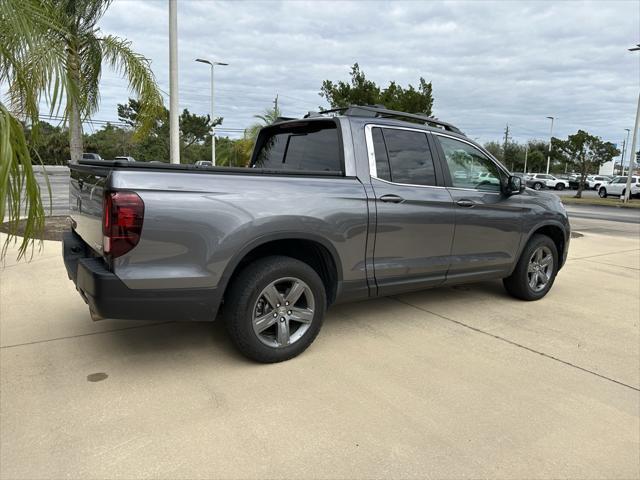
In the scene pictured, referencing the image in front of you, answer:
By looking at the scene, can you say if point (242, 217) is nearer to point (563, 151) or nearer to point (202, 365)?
point (202, 365)

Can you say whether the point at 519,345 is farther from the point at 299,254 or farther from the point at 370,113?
the point at 370,113

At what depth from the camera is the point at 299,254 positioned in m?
3.84

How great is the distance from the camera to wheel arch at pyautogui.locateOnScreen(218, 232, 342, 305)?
3287 mm

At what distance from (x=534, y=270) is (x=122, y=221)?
4423mm

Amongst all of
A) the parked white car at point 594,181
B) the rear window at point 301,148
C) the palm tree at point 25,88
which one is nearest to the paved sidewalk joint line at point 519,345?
the rear window at point 301,148

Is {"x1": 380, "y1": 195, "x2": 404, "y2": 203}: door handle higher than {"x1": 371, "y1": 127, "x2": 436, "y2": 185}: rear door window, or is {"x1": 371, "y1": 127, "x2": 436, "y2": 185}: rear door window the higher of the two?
{"x1": 371, "y1": 127, "x2": 436, "y2": 185}: rear door window

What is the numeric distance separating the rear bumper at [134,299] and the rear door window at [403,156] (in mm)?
1798

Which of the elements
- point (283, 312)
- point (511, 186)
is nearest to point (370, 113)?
point (511, 186)

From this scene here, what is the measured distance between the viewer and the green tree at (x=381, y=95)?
18.6 meters

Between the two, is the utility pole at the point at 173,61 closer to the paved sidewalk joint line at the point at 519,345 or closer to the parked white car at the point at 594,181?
the paved sidewalk joint line at the point at 519,345

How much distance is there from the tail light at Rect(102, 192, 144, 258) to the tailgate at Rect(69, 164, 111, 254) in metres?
0.16

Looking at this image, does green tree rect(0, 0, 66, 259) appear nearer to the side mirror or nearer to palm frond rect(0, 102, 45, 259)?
palm frond rect(0, 102, 45, 259)

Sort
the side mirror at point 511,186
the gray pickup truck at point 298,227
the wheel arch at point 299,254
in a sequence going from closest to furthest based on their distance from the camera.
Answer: the gray pickup truck at point 298,227
the wheel arch at point 299,254
the side mirror at point 511,186

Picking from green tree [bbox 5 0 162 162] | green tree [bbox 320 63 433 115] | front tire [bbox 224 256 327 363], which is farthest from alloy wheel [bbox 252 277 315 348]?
green tree [bbox 320 63 433 115]
